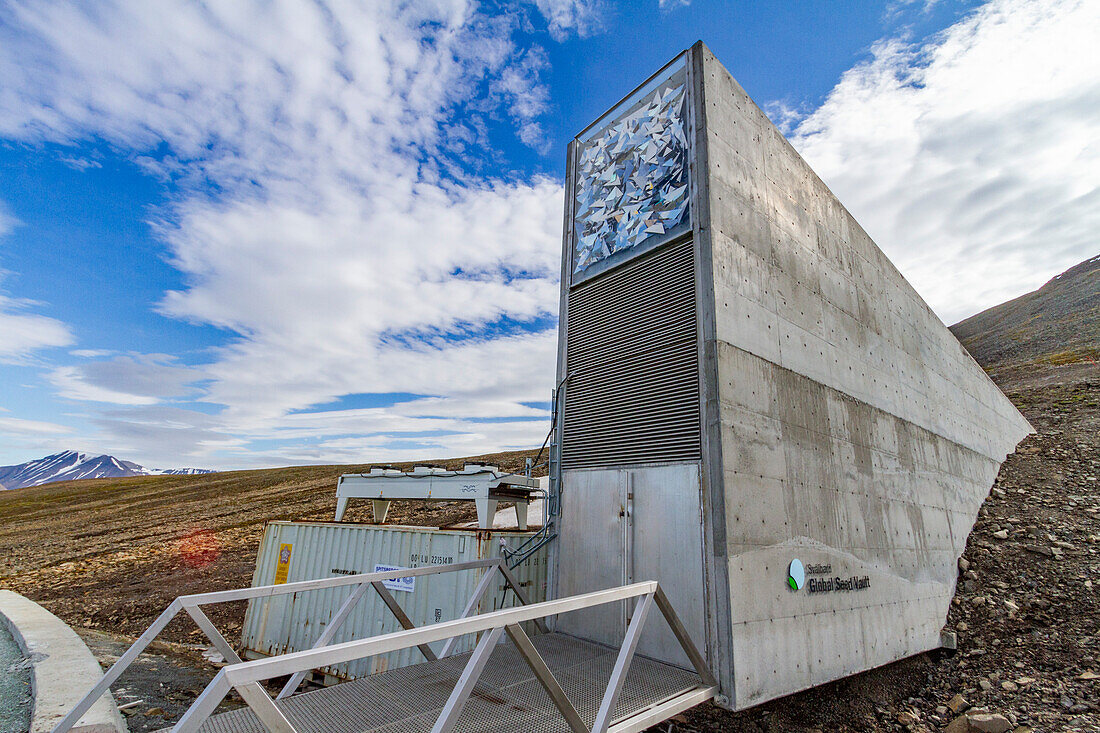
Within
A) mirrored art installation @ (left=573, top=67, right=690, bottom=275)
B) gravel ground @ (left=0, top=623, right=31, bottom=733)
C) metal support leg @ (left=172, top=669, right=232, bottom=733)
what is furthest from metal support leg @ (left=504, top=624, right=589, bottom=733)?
mirrored art installation @ (left=573, top=67, right=690, bottom=275)

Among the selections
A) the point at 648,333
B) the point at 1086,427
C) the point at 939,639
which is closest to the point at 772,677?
the point at 648,333

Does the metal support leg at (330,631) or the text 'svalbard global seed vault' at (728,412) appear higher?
the text 'svalbard global seed vault' at (728,412)

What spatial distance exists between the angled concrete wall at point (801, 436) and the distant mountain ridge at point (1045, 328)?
85.6 ft

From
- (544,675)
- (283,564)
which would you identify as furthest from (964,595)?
(283,564)

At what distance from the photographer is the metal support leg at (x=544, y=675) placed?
10.3ft

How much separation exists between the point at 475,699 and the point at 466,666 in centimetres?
132

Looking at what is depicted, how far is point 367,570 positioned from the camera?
855 centimetres

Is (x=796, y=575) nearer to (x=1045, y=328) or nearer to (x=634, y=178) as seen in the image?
(x=634, y=178)

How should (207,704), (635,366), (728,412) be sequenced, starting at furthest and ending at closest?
1. (635,366)
2. (728,412)
3. (207,704)

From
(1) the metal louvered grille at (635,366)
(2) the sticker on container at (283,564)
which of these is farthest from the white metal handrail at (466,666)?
(2) the sticker on container at (283,564)

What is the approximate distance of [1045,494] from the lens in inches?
508

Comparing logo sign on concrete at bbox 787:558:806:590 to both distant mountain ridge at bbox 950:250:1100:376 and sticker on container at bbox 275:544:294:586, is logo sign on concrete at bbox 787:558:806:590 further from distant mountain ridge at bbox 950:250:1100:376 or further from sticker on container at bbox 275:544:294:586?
distant mountain ridge at bbox 950:250:1100:376

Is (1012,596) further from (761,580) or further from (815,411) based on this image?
(761,580)

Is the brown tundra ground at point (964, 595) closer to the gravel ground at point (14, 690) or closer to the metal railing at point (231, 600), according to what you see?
the gravel ground at point (14, 690)
